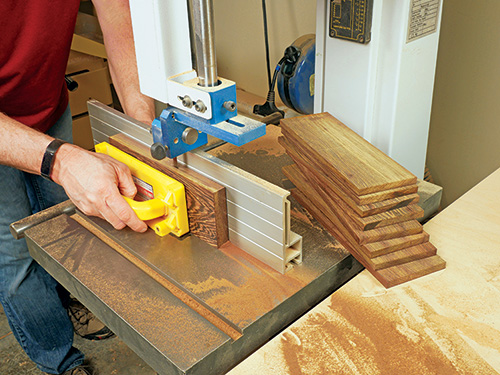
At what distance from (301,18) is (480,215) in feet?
4.64

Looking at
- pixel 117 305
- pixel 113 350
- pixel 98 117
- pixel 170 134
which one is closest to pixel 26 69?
pixel 98 117

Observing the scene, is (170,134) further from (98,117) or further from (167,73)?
(98,117)

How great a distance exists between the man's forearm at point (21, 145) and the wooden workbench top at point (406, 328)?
688 mm

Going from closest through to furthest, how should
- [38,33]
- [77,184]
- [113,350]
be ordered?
[77,184] → [38,33] → [113,350]

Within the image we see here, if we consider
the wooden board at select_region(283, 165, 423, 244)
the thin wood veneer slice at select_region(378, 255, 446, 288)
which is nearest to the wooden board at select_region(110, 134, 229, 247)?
the wooden board at select_region(283, 165, 423, 244)

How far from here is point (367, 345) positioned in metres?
0.78

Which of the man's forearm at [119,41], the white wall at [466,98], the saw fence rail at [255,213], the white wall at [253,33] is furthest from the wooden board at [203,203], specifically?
the white wall at [253,33]

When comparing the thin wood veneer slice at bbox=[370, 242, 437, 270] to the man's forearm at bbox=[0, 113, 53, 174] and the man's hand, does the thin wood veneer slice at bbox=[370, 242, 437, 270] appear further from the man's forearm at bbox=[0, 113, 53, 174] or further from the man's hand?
the man's forearm at bbox=[0, 113, 53, 174]

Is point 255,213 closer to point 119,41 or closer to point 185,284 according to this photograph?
point 185,284

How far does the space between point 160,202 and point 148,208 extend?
3cm

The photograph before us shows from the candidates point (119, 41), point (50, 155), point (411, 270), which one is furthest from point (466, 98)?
point (50, 155)

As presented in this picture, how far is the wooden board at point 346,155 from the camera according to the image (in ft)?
3.05

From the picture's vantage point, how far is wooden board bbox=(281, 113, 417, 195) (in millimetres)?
929

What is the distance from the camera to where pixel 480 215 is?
3.51ft
